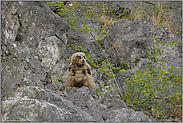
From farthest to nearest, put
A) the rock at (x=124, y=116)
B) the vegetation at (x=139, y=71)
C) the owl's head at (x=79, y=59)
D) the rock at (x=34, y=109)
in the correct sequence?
the owl's head at (x=79, y=59)
the vegetation at (x=139, y=71)
the rock at (x=124, y=116)
the rock at (x=34, y=109)

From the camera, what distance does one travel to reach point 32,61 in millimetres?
3148

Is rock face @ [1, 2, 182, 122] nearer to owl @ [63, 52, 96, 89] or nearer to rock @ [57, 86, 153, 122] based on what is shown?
rock @ [57, 86, 153, 122]

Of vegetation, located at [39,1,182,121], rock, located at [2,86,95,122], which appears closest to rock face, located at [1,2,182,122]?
rock, located at [2,86,95,122]

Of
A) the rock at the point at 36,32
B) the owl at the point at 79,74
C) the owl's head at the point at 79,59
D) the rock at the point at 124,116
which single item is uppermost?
the rock at the point at 36,32

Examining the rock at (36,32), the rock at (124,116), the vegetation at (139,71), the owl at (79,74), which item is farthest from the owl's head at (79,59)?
→ the rock at (124,116)

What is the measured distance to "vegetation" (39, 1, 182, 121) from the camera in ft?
14.8

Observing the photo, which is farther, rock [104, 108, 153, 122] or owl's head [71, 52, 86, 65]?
owl's head [71, 52, 86, 65]

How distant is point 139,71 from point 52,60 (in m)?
2.42

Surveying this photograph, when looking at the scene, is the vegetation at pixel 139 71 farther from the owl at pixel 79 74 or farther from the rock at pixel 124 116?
the rock at pixel 124 116

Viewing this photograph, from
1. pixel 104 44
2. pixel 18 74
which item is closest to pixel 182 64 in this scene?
pixel 104 44

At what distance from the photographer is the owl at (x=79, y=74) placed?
4.76 m

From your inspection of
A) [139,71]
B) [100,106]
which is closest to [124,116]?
[100,106]

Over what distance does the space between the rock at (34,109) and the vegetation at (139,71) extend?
7.28 feet

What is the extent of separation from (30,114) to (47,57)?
3.21m
